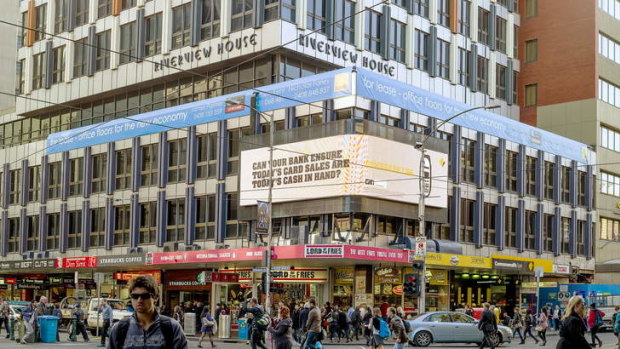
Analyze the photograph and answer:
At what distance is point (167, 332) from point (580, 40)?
2293 inches

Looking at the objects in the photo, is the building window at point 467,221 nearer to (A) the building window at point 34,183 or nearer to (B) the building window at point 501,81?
(B) the building window at point 501,81

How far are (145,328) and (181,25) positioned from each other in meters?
46.5

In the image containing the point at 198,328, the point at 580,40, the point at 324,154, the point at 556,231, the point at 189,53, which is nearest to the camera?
the point at 324,154

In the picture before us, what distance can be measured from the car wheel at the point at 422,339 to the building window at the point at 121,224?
24.0 m

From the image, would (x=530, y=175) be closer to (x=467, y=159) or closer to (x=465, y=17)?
(x=467, y=159)

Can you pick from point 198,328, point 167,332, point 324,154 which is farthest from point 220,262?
point 167,332

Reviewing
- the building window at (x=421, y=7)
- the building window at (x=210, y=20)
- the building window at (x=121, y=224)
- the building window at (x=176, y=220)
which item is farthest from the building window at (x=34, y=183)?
the building window at (x=421, y=7)

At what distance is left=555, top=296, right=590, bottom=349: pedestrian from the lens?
10.9 m

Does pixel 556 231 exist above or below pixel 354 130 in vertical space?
below

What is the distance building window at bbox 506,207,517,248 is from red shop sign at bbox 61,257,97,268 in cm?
2312

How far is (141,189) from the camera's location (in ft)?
167

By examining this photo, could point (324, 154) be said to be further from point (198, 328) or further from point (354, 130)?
point (198, 328)

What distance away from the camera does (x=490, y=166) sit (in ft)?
169

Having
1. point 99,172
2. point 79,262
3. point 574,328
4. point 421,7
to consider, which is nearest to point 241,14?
point 421,7
